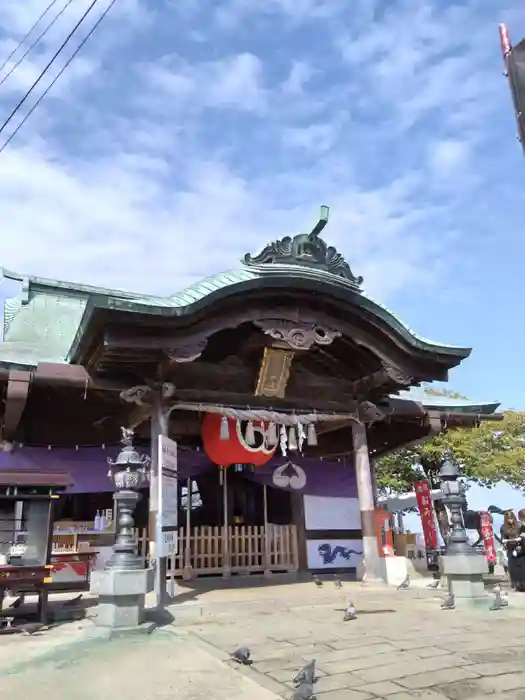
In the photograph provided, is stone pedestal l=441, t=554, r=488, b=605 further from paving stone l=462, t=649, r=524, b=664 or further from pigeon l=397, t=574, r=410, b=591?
paving stone l=462, t=649, r=524, b=664

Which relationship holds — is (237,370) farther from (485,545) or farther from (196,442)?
(485,545)

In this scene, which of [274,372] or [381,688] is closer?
[381,688]

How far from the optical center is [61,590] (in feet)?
36.5

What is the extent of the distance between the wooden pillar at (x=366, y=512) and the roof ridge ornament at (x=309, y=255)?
340cm

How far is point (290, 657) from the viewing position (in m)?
6.01

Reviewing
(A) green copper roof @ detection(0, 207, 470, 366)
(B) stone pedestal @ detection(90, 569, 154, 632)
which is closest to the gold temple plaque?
(A) green copper roof @ detection(0, 207, 470, 366)

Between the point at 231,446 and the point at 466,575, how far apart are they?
17.0ft

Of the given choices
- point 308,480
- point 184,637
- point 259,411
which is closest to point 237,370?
point 259,411

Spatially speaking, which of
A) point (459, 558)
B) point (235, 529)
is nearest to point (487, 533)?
point (235, 529)

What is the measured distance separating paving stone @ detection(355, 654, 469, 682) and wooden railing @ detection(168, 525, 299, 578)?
26.8ft

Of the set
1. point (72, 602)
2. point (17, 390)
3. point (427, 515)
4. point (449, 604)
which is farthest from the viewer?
point (427, 515)

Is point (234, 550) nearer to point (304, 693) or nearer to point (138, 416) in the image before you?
point (138, 416)

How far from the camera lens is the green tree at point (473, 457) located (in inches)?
977

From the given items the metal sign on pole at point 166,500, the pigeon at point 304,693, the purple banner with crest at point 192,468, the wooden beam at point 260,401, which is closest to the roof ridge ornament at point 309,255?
the wooden beam at point 260,401
